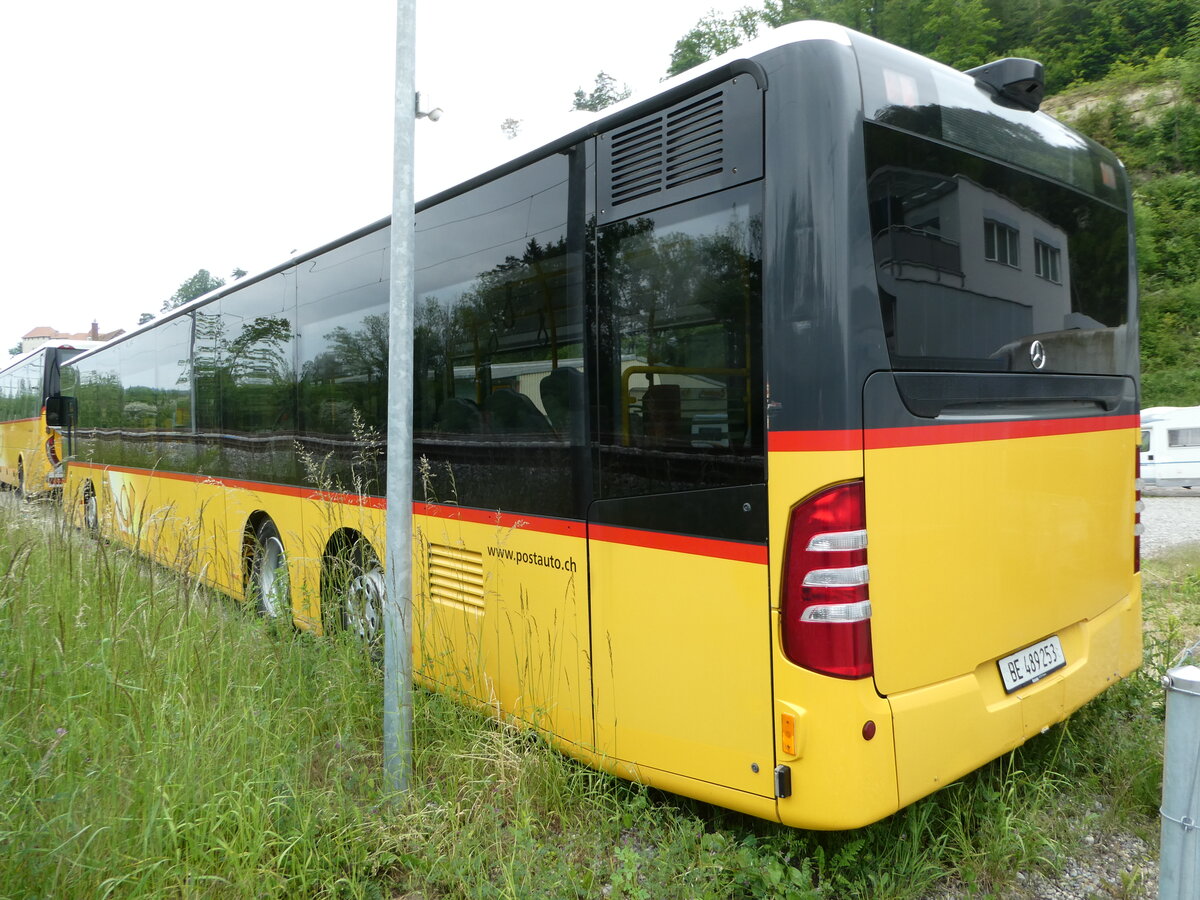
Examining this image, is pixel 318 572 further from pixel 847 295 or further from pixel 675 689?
pixel 847 295

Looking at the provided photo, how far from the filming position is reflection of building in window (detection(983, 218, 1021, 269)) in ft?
10.2

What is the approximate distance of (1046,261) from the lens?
3.39m

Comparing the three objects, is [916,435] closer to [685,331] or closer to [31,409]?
[685,331]

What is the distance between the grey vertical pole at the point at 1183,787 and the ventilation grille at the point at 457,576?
2.73 m

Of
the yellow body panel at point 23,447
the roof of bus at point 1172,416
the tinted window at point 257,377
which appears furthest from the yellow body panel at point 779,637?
the roof of bus at point 1172,416

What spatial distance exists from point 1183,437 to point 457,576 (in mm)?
18947

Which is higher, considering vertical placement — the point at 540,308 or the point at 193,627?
the point at 540,308

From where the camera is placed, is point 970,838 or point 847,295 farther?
point 970,838

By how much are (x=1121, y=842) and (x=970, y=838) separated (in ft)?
2.07

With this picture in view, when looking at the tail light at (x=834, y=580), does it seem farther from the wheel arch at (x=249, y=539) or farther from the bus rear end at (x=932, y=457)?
the wheel arch at (x=249, y=539)

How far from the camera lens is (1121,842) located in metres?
3.24

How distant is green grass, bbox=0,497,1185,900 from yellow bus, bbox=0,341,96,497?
1153cm

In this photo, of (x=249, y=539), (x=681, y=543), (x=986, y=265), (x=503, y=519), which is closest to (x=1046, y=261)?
(x=986, y=265)

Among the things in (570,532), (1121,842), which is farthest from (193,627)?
(1121,842)
